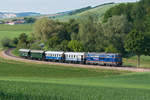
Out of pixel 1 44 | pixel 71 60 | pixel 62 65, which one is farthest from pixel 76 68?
pixel 1 44

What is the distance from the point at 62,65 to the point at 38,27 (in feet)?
145

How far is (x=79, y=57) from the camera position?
68625mm

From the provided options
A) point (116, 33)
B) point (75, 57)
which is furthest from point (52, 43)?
point (75, 57)

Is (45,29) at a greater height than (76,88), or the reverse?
(45,29)

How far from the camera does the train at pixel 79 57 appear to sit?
2443 inches

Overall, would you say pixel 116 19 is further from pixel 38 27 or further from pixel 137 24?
pixel 38 27

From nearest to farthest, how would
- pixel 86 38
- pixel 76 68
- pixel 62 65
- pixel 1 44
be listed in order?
pixel 76 68 < pixel 62 65 < pixel 86 38 < pixel 1 44

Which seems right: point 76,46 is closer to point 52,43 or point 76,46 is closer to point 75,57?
point 52,43

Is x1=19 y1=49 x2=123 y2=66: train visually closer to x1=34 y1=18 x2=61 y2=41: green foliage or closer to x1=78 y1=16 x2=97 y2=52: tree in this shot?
x1=78 y1=16 x2=97 y2=52: tree

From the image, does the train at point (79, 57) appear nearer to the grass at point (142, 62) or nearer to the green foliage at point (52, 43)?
the grass at point (142, 62)

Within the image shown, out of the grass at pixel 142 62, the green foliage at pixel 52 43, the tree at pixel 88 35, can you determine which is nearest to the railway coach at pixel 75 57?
the grass at pixel 142 62

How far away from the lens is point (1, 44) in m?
129

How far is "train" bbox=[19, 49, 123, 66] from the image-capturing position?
62.1 metres

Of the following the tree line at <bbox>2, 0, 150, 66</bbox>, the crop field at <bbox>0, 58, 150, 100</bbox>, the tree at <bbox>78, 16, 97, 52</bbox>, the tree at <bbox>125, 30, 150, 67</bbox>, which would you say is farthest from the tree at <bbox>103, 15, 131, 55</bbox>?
the crop field at <bbox>0, 58, 150, 100</bbox>
